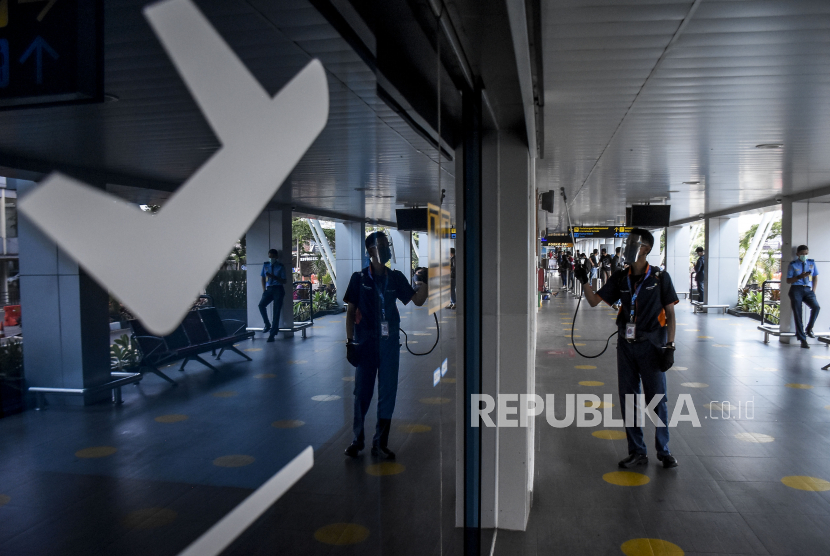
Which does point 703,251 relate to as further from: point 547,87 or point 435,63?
point 435,63

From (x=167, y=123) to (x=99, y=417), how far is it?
0.33m

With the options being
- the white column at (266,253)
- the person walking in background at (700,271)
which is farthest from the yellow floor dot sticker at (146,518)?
the person walking in background at (700,271)

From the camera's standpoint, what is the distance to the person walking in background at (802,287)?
11961 mm

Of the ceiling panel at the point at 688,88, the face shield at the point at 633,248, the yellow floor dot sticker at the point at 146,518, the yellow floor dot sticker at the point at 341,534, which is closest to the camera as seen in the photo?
the yellow floor dot sticker at the point at 146,518

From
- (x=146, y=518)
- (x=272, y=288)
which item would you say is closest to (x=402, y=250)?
(x=272, y=288)

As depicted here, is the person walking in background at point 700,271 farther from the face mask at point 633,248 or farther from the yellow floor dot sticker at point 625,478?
the yellow floor dot sticker at point 625,478

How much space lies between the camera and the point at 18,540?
0.57 meters

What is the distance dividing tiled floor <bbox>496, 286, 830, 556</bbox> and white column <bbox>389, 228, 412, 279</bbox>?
258 cm

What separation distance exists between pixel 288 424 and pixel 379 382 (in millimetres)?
613

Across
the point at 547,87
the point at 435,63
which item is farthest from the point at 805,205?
the point at 435,63

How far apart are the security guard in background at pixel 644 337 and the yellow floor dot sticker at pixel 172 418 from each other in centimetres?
479

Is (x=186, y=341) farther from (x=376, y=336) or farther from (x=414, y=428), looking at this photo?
Result: (x=414, y=428)

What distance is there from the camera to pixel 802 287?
12148mm

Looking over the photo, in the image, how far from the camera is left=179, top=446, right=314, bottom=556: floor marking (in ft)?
2.35
